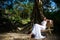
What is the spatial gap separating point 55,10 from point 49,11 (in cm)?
13

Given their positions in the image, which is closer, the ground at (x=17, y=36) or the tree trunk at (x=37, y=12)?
the ground at (x=17, y=36)

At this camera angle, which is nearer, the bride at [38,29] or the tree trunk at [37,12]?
the bride at [38,29]

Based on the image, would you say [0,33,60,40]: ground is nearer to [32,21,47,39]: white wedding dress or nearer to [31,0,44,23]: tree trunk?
[32,21,47,39]: white wedding dress

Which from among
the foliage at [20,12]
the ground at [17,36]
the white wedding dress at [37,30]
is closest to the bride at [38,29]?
the white wedding dress at [37,30]

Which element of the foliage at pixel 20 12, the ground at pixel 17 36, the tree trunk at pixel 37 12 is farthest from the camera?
the foliage at pixel 20 12

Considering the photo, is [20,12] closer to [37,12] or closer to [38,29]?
[37,12]

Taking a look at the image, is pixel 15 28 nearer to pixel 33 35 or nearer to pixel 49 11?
pixel 33 35

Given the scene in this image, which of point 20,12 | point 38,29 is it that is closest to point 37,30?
point 38,29

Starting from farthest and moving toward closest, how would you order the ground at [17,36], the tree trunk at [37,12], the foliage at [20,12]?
the foliage at [20,12] < the tree trunk at [37,12] < the ground at [17,36]

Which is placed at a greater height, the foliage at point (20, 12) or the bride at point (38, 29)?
the foliage at point (20, 12)

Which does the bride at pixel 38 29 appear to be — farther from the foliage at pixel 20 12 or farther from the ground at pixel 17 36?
the foliage at pixel 20 12

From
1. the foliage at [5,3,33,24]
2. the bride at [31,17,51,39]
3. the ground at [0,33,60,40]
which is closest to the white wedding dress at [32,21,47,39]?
the bride at [31,17,51,39]

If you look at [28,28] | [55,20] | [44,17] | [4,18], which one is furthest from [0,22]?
[55,20]

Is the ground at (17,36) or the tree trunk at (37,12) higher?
the tree trunk at (37,12)
